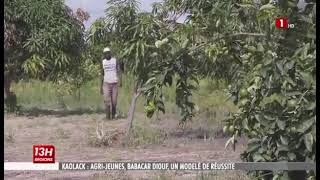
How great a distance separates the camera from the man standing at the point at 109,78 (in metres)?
4.62

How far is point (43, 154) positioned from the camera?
4.41 m

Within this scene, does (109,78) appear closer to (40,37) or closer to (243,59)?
(40,37)

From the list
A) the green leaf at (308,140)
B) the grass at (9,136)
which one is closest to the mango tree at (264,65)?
the green leaf at (308,140)

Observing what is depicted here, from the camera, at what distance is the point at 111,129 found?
5180 mm

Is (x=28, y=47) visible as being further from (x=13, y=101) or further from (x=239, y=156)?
(x=239, y=156)

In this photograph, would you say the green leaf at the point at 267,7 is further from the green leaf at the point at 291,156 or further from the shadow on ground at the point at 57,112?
the shadow on ground at the point at 57,112

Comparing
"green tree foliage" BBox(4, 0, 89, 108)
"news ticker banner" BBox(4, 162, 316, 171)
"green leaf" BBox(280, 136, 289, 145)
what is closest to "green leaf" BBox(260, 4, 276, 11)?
"green leaf" BBox(280, 136, 289, 145)

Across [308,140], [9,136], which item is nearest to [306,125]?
[308,140]

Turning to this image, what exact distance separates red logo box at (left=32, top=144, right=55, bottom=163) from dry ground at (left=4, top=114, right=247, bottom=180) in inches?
8.6

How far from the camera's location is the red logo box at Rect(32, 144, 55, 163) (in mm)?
4390

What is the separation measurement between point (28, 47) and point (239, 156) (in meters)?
1.62

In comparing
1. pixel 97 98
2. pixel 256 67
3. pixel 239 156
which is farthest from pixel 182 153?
pixel 256 67

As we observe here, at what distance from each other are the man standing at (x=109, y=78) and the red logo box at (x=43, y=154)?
0.49 metres

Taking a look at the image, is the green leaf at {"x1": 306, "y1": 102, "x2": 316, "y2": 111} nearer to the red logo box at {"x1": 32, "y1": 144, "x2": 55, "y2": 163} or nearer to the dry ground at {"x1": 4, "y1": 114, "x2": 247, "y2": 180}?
the dry ground at {"x1": 4, "y1": 114, "x2": 247, "y2": 180}
